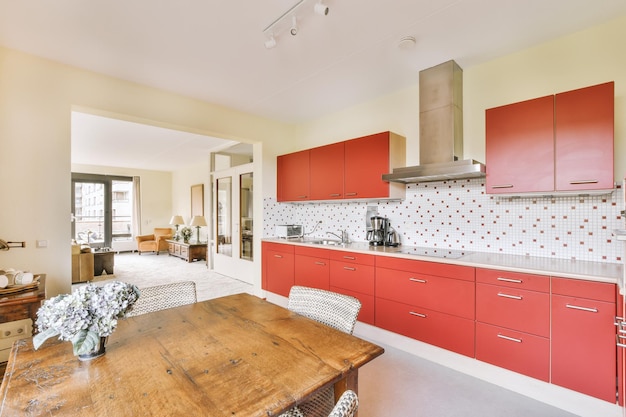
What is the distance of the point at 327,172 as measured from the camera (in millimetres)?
3660

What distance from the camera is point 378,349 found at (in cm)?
117

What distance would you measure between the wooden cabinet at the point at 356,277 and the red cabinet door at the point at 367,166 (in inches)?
28.1

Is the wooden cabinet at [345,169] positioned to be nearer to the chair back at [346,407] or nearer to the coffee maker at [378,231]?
the coffee maker at [378,231]

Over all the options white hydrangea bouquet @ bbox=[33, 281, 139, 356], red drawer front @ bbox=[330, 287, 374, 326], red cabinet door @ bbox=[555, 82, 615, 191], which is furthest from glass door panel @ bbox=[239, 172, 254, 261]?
red cabinet door @ bbox=[555, 82, 615, 191]

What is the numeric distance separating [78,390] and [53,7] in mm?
2416

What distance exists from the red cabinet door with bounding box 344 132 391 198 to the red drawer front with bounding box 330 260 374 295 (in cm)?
79

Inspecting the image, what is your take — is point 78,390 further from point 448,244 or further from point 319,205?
point 319,205

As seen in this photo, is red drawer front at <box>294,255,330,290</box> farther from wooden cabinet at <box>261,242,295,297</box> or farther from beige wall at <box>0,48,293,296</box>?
beige wall at <box>0,48,293,296</box>

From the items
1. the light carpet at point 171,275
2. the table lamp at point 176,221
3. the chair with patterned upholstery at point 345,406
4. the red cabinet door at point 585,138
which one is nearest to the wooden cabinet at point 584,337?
the red cabinet door at point 585,138

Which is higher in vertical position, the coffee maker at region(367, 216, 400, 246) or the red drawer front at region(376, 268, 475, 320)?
the coffee maker at region(367, 216, 400, 246)

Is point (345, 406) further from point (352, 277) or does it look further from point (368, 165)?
point (368, 165)

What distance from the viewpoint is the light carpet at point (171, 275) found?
4863 mm

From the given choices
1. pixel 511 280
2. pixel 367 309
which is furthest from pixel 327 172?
pixel 511 280

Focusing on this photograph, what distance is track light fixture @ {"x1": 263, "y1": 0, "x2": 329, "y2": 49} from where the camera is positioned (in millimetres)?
1838
